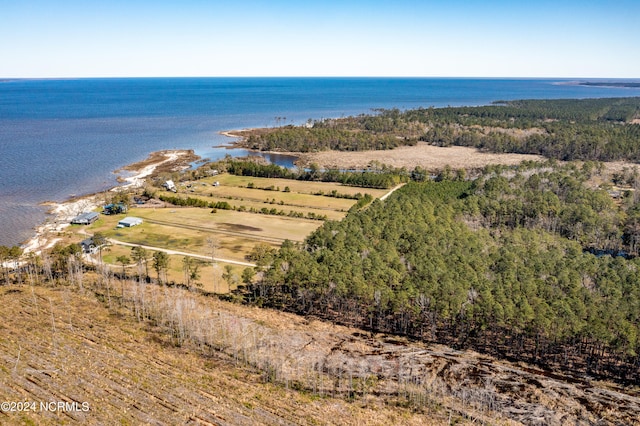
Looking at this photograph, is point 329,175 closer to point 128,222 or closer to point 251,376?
point 128,222

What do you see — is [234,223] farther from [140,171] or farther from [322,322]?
[140,171]

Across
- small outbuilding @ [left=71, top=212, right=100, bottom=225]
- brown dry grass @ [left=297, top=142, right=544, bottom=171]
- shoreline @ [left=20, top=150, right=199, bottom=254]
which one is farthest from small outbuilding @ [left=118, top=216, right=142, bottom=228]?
brown dry grass @ [left=297, top=142, right=544, bottom=171]

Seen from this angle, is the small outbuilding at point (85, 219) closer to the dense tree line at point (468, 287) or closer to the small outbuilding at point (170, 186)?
the small outbuilding at point (170, 186)

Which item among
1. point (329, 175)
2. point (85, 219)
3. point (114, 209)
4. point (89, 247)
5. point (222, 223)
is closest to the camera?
point (89, 247)

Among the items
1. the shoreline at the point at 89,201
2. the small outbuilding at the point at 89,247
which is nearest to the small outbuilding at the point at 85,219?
the shoreline at the point at 89,201

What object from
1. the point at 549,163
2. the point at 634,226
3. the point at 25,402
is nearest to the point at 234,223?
the point at 25,402

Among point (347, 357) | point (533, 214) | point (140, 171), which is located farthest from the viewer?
point (140, 171)

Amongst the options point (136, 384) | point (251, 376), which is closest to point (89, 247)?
point (136, 384)
